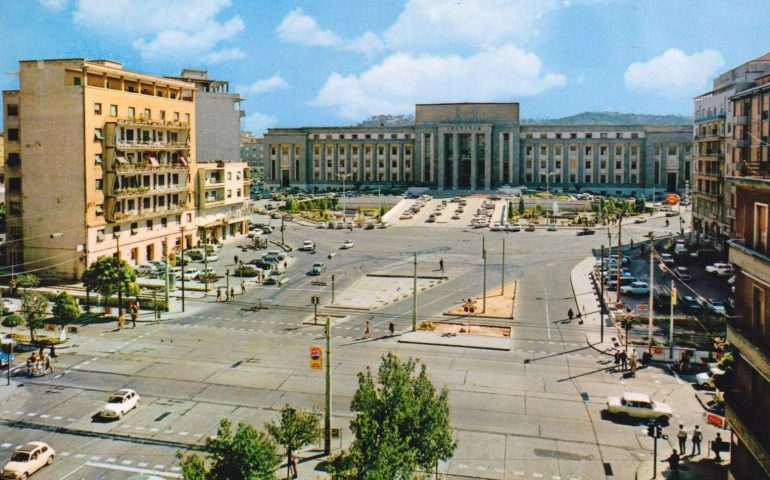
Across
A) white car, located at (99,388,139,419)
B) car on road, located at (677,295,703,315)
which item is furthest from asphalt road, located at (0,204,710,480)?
car on road, located at (677,295,703,315)

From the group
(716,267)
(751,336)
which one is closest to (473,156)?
(716,267)

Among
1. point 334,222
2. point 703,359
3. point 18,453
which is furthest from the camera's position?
point 334,222

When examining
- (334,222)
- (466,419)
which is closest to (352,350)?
(466,419)

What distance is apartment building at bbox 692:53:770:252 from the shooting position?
294 ft

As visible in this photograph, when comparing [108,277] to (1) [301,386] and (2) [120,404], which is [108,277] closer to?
(2) [120,404]

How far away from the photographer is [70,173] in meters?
77.2

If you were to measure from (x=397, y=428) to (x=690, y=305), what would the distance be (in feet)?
162

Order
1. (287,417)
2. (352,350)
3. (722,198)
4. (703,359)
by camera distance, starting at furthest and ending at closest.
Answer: (722,198) < (352,350) < (703,359) < (287,417)

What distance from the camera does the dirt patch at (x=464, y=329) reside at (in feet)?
190

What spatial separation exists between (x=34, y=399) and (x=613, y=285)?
186ft

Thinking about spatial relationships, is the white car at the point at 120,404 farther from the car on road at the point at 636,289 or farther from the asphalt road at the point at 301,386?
the car on road at the point at 636,289

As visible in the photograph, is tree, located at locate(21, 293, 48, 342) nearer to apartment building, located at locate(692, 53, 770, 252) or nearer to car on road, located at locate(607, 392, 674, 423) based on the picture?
car on road, located at locate(607, 392, 674, 423)

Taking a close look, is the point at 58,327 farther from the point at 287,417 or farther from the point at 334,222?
the point at 334,222

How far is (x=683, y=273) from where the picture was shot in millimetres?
79688
